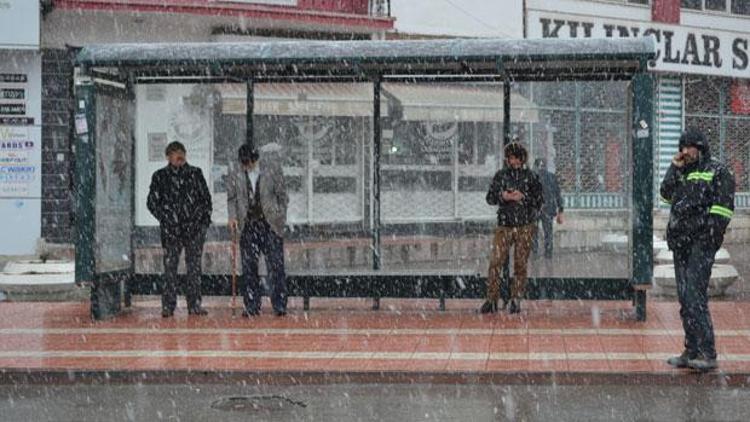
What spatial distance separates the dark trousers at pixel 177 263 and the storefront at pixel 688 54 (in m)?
15.5

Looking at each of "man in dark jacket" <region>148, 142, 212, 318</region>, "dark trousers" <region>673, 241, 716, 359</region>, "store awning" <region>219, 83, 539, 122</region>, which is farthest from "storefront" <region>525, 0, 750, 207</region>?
"dark trousers" <region>673, 241, 716, 359</region>

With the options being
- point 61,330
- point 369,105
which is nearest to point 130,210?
point 61,330

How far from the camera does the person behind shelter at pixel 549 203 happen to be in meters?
17.8

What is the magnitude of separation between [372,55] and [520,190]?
2.12 metres

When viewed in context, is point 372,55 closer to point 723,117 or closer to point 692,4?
point 692,4

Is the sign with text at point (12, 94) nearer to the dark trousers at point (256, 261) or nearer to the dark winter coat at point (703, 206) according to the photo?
the dark trousers at point (256, 261)

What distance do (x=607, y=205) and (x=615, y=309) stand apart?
5.67 ft

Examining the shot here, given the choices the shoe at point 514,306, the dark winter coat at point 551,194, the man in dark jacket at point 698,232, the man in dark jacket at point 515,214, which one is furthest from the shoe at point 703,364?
the dark winter coat at point 551,194

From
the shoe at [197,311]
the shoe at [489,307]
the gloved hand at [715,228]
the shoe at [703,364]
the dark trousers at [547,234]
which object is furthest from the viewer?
the dark trousers at [547,234]

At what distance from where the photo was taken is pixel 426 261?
17.4 metres

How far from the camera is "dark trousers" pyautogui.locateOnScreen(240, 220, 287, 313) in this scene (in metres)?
14.2

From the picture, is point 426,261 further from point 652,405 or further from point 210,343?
point 652,405

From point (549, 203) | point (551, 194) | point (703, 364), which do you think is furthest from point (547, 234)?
point (703, 364)

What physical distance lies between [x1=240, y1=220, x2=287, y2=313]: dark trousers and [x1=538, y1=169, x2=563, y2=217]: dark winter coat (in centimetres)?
532
